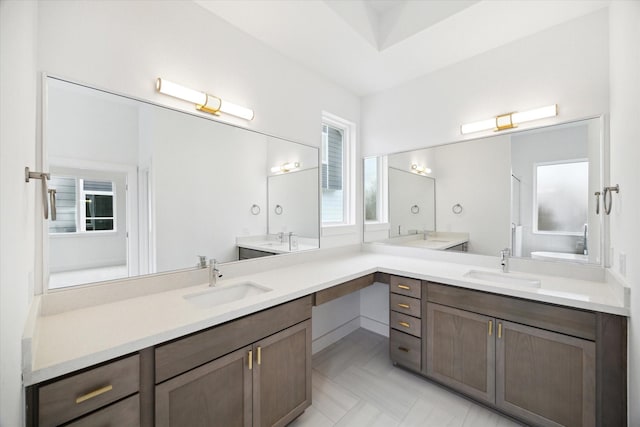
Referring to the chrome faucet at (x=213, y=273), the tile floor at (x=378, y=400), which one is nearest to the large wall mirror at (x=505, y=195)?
the tile floor at (x=378, y=400)

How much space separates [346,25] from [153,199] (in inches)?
70.8

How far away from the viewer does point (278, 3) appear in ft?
5.70

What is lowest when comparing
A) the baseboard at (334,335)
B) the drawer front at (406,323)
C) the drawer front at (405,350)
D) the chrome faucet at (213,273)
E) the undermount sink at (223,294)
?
the baseboard at (334,335)

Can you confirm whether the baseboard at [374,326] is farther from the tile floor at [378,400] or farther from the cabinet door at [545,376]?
the cabinet door at [545,376]

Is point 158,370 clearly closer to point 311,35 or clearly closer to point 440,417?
point 440,417

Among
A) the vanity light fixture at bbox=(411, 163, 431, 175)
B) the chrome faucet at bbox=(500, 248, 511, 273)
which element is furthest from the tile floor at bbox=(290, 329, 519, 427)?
the vanity light fixture at bbox=(411, 163, 431, 175)

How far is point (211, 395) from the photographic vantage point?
3.99ft

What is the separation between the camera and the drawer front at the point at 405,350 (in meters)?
2.09

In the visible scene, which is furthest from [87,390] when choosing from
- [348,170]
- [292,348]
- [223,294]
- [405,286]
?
[348,170]

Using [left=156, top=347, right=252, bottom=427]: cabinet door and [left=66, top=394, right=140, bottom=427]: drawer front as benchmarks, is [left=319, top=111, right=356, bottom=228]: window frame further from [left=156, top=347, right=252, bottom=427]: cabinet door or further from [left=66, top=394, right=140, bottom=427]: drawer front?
[left=66, top=394, right=140, bottom=427]: drawer front

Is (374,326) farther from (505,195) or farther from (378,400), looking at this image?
(505,195)

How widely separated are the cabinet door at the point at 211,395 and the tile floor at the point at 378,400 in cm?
60

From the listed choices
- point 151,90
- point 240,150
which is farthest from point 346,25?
point 151,90

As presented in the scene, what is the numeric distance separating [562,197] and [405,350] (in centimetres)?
165
